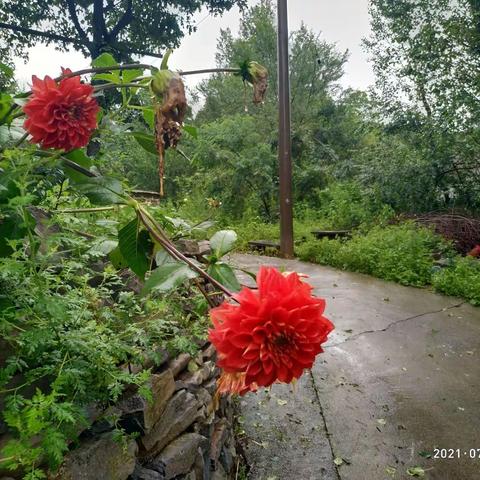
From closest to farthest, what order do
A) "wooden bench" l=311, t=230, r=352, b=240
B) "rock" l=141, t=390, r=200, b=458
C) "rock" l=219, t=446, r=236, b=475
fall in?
"rock" l=141, t=390, r=200, b=458, "rock" l=219, t=446, r=236, b=475, "wooden bench" l=311, t=230, r=352, b=240

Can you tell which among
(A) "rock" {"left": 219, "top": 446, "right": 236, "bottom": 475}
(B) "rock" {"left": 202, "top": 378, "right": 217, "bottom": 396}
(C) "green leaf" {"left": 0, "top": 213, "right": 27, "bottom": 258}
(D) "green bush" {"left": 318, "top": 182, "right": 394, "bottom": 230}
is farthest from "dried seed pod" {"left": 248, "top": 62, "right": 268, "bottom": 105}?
(D) "green bush" {"left": 318, "top": 182, "right": 394, "bottom": 230}

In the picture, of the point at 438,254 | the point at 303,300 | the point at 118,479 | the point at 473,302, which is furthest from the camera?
the point at 438,254

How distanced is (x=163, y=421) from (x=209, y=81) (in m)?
12.2

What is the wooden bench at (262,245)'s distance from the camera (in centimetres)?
643

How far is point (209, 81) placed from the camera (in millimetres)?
12203

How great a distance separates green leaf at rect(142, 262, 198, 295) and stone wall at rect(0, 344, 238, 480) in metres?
0.27

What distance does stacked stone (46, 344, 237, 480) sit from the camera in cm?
94

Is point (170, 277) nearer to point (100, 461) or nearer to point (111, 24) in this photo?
point (100, 461)

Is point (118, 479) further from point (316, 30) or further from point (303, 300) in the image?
point (316, 30)

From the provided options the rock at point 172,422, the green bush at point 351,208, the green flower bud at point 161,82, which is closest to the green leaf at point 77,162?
the green flower bud at point 161,82

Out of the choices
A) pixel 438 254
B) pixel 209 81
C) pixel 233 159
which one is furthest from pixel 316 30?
pixel 438 254
